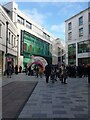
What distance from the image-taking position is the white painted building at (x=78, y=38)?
171 feet

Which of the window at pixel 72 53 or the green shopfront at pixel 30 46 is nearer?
the green shopfront at pixel 30 46

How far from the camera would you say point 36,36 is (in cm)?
6494

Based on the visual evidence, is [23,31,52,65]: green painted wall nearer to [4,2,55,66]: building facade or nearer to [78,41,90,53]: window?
[4,2,55,66]: building facade

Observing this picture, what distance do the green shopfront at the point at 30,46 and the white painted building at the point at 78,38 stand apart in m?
8.23

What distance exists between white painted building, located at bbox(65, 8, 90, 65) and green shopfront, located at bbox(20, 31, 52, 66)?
8230 millimetres

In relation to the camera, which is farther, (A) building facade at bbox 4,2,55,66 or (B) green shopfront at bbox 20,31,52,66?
(B) green shopfront at bbox 20,31,52,66

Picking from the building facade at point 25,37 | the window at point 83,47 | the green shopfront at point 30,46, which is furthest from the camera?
the green shopfront at point 30,46

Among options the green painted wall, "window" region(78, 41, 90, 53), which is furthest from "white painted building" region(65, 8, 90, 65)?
the green painted wall

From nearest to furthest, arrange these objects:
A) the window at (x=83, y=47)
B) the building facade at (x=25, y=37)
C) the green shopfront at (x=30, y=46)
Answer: the building facade at (x=25, y=37) → the window at (x=83, y=47) → the green shopfront at (x=30, y=46)

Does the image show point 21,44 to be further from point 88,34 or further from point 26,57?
point 88,34

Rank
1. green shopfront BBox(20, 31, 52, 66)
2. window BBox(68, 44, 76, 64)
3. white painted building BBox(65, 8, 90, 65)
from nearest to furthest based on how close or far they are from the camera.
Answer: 1. white painted building BBox(65, 8, 90, 65)
2. green shopfront BBox(20, 31, 52, 66)
3. window BBox(68, 44, 76, 64)

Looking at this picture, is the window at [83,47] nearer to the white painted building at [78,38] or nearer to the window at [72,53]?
the white painted building at [78,38]

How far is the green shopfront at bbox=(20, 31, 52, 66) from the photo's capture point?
175 feet

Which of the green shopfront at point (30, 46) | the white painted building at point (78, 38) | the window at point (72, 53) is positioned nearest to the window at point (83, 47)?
the white painted building at point (78, 38)
